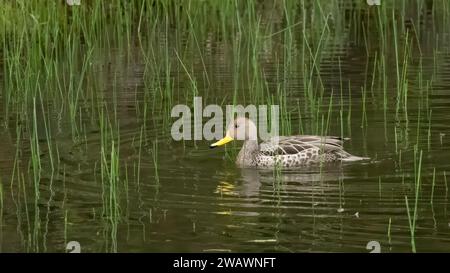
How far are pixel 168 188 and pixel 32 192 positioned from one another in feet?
3.38

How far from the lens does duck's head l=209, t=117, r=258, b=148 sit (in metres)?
11.2

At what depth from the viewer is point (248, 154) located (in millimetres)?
11008

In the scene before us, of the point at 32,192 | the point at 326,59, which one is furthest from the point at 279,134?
the point at 326,59

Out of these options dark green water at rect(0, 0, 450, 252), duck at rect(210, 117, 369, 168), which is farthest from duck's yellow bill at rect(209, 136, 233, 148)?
dark green water at rect(0, 0, 450, 252)

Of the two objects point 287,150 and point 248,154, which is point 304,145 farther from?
point 248,154

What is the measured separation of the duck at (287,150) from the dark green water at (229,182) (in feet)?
0.44

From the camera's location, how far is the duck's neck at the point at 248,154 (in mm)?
10914

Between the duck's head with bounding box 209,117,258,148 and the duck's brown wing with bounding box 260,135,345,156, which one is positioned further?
the duck's head with bounding box 209,117,258,148

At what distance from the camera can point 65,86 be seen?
42.3ft

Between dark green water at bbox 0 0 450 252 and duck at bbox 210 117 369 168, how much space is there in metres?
0.13

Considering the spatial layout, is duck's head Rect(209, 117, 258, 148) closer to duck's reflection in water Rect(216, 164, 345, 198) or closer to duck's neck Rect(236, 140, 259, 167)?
duck's neck Rect(236, 140, 259, 167)

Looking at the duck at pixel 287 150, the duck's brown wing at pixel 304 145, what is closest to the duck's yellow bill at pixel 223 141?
the duck at pixel 287 150

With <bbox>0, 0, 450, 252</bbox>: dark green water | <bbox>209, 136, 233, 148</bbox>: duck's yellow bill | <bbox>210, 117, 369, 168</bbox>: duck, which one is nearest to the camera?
<bbox>0, 0, 450, 252</bbox>: dark green water

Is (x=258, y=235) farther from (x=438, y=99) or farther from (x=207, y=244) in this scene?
(x=438, y=99)
